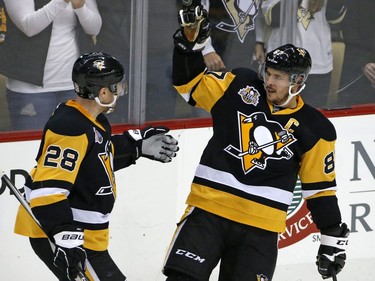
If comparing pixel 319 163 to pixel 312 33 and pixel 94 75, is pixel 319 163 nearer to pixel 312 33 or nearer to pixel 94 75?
pixel 94 75

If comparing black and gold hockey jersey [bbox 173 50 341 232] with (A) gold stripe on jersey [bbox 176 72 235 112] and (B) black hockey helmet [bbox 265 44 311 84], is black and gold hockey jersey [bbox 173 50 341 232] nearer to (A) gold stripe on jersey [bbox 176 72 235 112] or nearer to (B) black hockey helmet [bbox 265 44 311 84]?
(A) gold stripe on jersey [bbox 176 72 235 112]

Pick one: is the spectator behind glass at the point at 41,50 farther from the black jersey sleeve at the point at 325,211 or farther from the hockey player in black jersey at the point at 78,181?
the black jersey sleeve at the point at 325,211

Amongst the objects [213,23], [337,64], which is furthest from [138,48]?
[337,64]

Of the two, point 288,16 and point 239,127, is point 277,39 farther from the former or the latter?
point 239,127

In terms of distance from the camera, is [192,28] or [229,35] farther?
[229,35]

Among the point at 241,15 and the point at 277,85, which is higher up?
the point at 277,85

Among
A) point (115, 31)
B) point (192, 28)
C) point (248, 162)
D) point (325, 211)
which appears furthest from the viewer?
point (115, 31)

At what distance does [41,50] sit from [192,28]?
1.20 meters

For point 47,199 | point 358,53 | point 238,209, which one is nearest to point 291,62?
point 238,209

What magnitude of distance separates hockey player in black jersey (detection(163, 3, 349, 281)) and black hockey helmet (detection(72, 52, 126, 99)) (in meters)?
0.29

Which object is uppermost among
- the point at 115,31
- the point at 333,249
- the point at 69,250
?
the point at 115,31

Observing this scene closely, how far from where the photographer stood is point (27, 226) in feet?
14.5

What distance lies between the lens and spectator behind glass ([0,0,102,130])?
5285mm

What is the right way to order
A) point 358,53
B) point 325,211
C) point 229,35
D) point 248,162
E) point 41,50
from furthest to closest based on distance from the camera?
1. point 358,53
2. point 229,35
3. point 41,50
4. point 325,211
5. point 248,162
